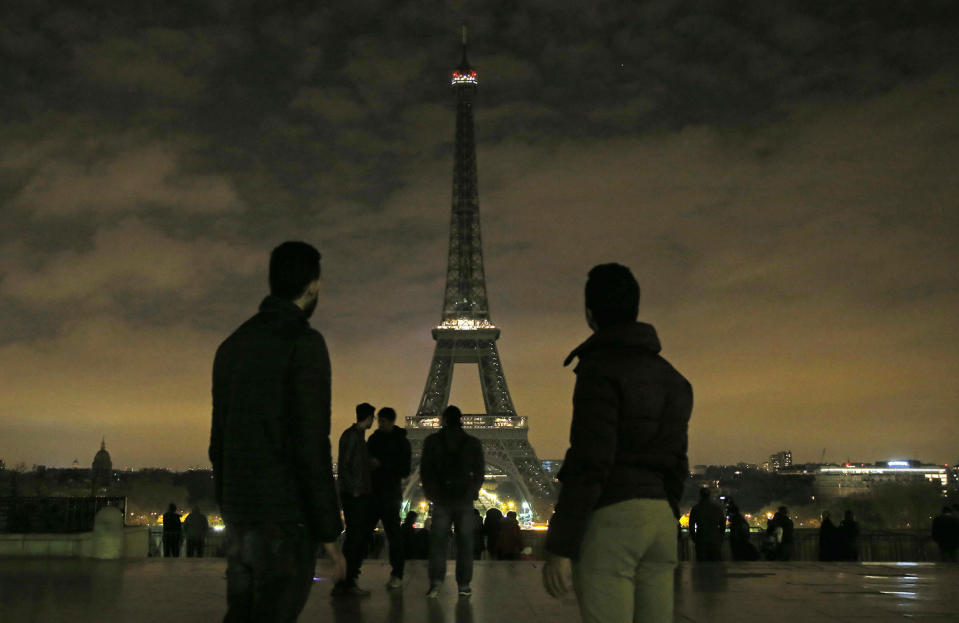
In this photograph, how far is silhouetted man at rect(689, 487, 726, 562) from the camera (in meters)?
15.7

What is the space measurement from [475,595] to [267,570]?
6592 mm

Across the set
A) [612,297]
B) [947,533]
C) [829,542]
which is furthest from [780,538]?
[612,297]

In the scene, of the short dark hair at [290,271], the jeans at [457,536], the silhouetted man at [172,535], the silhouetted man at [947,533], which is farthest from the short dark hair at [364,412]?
the silhouetted man at [947,533]

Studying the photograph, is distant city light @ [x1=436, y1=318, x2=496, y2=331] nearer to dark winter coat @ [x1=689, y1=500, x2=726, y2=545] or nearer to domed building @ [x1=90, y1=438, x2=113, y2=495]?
dark winter coat @ [x1=689, y1=500, x2=726, y2=545]

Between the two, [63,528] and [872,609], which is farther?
[63,528]

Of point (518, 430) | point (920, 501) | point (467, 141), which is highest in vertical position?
point (467, 141)

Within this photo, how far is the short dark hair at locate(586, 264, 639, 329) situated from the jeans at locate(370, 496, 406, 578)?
21.0 feet

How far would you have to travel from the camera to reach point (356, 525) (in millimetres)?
9711

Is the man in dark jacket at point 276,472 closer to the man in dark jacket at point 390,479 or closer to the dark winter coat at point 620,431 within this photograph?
the dark winter coat at point 620,431

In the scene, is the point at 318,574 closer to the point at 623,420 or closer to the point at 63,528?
the point at 63,528

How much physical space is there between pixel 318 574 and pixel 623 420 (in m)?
9.26

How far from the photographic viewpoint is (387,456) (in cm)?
1008

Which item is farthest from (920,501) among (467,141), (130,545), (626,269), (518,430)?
(626,269)

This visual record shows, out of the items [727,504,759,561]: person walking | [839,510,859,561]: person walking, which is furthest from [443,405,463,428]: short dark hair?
[839,510,859,561]: person walking
